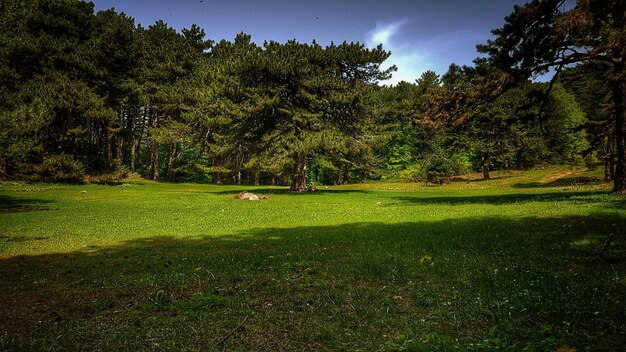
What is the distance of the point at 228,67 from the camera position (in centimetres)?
4022

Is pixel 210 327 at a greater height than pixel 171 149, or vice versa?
pixel 171 149

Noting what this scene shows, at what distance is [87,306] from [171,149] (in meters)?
63.8

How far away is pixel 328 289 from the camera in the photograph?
6.84 metres

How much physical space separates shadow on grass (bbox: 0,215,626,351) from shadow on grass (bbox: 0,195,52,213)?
15831mm

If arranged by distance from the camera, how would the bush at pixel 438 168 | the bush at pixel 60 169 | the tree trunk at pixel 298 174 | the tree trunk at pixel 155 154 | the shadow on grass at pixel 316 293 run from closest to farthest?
the shadow on grass at pixel 316 293 < the tree trunk at pixel 298 174 < the bush at pixel 60 169 < the bush at pixel 438 168 < the tree trunk at pixel 155 154


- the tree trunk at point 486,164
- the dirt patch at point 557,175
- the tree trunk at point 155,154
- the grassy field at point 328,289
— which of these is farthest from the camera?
the tree trunk at point 155,154

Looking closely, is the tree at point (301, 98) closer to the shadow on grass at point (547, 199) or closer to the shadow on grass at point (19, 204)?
the shadow on grass at point (547, 199)

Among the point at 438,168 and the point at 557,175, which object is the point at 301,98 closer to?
the point at 438,168

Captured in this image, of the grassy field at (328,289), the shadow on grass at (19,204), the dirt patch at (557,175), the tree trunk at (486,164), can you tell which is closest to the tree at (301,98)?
the shadow on grass at (19,204)

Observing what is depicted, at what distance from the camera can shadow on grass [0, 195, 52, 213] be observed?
23.8m

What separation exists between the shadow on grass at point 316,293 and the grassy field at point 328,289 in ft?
0.10

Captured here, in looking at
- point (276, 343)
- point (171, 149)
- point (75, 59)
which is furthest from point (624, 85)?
point (171, 149)

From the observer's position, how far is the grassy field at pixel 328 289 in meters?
4.72

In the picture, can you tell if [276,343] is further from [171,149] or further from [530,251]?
[171,149]
